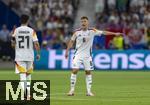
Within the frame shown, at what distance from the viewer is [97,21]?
4222 cm

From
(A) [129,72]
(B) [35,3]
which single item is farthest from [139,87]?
(B) [35,3]

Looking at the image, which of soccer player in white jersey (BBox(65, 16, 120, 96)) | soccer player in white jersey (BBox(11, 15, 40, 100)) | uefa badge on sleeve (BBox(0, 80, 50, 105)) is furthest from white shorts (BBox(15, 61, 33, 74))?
soccer player in white jersey (BBox(65, 16, 120, 96))

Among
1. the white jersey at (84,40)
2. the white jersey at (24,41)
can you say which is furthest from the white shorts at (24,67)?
the white jersey at (84,40)

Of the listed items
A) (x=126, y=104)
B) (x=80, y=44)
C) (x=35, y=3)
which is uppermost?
(x=35, y=3)

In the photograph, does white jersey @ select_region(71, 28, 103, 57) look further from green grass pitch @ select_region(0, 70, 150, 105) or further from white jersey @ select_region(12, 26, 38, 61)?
white jersey @ select_region(12, 26, 38, 61)

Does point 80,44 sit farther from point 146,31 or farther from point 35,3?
point 35,3

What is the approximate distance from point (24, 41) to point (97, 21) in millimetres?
23751

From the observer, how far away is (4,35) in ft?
137

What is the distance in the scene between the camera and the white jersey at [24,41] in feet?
61.1

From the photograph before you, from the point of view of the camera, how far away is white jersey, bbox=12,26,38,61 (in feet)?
61.1

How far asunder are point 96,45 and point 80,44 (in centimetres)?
1894

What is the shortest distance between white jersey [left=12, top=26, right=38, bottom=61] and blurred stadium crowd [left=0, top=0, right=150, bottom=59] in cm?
2093

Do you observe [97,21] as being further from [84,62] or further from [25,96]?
[25,96]

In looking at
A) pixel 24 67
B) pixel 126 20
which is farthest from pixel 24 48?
pixel 126 20
